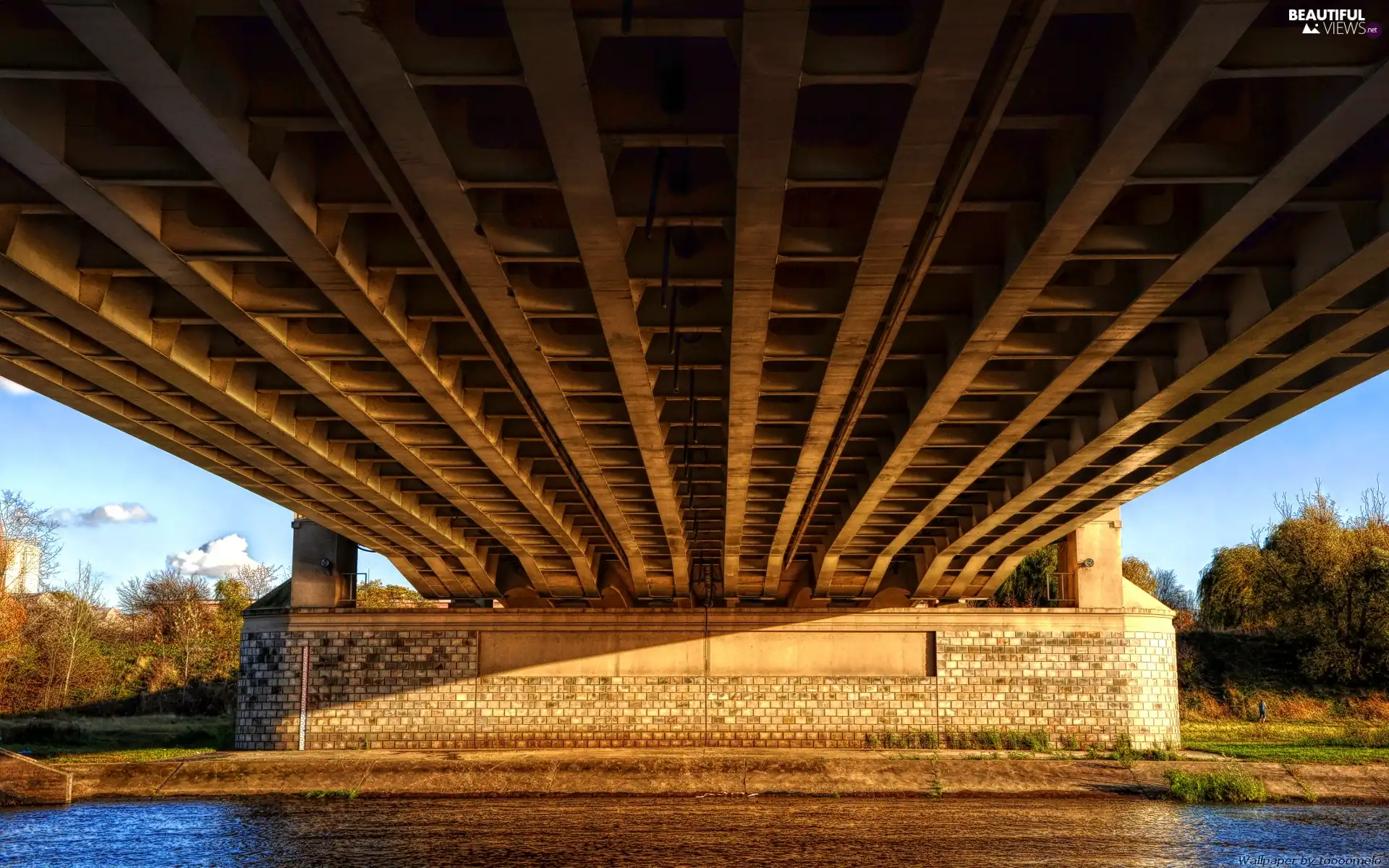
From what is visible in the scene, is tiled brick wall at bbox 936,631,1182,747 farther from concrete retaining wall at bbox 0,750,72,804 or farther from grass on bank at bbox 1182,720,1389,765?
concrete retaining wall at bbox 0,750,72,804

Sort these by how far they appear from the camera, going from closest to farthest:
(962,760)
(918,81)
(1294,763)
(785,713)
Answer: (918,81) < (1294,763) < (962,760) < (785,713)

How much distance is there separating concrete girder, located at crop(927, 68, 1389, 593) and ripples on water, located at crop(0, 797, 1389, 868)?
295 inches

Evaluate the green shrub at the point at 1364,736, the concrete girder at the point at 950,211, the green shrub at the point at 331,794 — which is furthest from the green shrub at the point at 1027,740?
the green shrub at the point at 331,794

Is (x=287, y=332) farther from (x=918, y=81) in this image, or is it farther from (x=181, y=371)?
(x=918, y=81)

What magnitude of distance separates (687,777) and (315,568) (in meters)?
16.0

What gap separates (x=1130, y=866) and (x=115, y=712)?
175ft

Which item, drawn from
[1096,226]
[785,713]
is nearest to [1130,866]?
[1096,226]

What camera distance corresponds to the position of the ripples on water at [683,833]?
20.5 metres

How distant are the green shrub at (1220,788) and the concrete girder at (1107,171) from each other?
597 inches

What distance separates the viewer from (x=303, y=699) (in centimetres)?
3947

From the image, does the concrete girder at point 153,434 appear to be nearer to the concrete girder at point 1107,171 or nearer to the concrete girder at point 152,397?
the concrete girder at point 152,397

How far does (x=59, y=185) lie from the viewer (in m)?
10.3

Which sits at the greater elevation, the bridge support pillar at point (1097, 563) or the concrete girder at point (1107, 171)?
the concrete girder at point (1107, 171)

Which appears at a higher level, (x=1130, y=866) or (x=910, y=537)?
(x=910, y=537)
